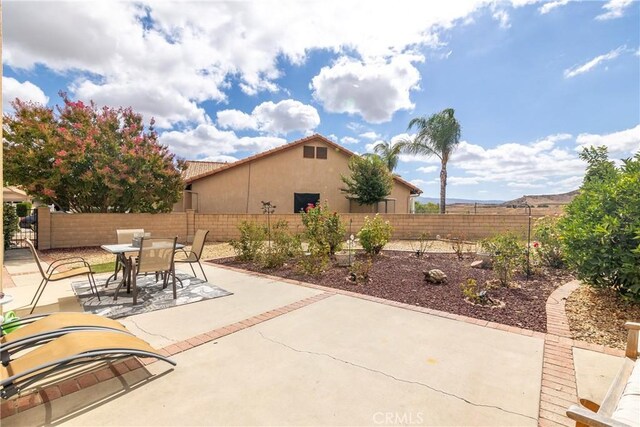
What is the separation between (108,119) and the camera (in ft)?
40.4

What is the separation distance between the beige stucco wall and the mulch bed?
9.26 meters

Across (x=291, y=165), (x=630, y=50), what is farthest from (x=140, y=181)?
(x=630, y=50)

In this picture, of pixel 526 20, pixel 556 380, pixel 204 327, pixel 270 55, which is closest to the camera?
pixel 556 380

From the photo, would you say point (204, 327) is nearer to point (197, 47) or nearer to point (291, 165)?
point (197, 47)

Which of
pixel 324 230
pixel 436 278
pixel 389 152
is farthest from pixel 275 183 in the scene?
pixel 436 278

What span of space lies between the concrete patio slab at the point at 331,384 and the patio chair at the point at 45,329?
583mm

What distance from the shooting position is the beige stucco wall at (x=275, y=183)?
1736 centimetres

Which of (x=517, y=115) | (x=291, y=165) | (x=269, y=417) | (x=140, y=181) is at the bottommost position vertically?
(x=269, y=417)

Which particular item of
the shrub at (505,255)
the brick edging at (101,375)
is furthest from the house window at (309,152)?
the brick edging at (101,375)

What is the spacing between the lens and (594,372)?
2883 mm

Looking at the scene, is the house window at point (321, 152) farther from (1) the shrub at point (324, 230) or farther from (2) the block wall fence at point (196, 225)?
(1) the shrub at point (324, 230)

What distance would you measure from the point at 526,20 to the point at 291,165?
13271 mm

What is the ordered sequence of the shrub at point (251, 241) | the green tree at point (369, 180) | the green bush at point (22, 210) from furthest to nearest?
the green bush at point (22, 210) < the green tree at point (369, 180) < the shrub at point (251, 241)

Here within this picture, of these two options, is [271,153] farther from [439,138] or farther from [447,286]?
[447,286]
